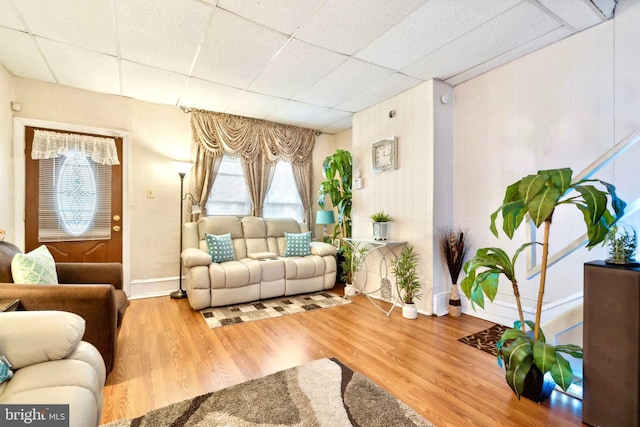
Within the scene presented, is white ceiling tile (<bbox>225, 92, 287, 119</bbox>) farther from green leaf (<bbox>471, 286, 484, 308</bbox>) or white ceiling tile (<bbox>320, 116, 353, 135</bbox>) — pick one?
green leaf (<bbox>471, 286, 484, 308</bbox>)

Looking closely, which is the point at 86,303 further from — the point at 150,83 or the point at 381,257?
the point at 381,257

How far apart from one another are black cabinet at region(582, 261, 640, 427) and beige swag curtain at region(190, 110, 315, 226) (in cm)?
384

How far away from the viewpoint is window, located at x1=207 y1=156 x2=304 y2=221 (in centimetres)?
421

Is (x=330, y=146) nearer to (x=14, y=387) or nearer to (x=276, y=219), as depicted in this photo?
(x=276, y=219)

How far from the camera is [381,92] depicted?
11.2 feet

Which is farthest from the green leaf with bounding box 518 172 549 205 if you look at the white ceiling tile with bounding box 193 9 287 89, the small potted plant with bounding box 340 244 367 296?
the small potted plant with bounding box 340 244 367 296

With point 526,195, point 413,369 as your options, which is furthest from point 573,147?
point 413,369

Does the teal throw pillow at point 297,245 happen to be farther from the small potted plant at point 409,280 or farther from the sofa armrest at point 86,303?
the sofa armrest at point 86,303

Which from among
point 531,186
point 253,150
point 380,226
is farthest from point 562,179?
point 253,150

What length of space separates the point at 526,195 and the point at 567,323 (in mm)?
860

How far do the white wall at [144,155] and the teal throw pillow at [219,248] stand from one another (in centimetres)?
74

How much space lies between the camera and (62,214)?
326 cm

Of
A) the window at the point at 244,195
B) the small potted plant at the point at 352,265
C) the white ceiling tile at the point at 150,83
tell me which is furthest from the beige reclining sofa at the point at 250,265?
the white ceiling tile at the point at 150,83

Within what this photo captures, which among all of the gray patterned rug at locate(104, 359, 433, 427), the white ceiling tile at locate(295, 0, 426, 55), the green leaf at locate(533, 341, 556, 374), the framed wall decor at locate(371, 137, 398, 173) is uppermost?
the white ceiling tile at locate(295, 0, 426, 55)
